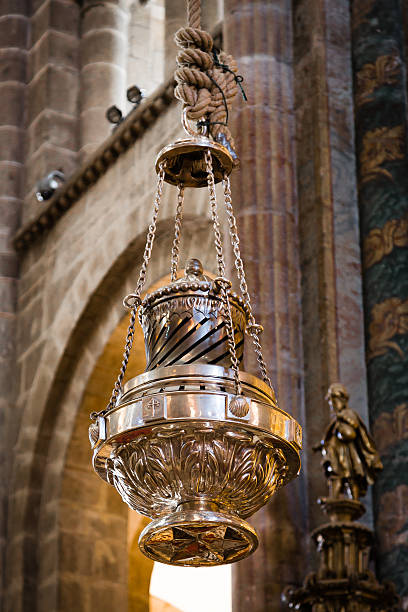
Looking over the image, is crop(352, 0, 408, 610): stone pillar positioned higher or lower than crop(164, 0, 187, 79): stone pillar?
lower

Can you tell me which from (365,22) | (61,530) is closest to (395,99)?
(365,22)

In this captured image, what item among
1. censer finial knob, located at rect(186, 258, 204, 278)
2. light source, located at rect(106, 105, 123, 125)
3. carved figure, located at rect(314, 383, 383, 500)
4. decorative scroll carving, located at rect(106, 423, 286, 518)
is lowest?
decorative scroll carving, located at rect(106, 423, 286, 518)

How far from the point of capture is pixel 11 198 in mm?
9750

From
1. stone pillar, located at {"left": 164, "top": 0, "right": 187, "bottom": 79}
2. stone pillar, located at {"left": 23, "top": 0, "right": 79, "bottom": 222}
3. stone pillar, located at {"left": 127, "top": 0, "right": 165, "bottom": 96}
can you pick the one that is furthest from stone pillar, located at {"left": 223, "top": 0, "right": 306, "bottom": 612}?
stone pillar, located at {"left": 127, "top": 0, "right": 165, "bottom": 96}

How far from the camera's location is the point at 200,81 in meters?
3.57

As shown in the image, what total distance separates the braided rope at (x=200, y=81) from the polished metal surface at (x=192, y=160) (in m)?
0.11

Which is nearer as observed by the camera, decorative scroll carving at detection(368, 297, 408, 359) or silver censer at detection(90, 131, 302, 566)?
silver censer at detection(90, 131, 302, 566)

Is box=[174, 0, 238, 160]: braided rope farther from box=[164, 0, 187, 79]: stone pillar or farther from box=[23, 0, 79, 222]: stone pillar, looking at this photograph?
box=[23, 0, 79, 222]: stone pillar

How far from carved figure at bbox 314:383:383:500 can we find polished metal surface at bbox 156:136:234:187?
752 millimetres

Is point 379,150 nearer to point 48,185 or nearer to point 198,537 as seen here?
point 198,537

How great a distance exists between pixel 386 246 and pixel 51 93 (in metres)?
5.04

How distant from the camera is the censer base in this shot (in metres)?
3.00

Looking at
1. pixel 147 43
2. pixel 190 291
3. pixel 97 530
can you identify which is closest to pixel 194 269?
pixel 190 291

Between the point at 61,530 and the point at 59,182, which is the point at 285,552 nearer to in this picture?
the point at 61,530
